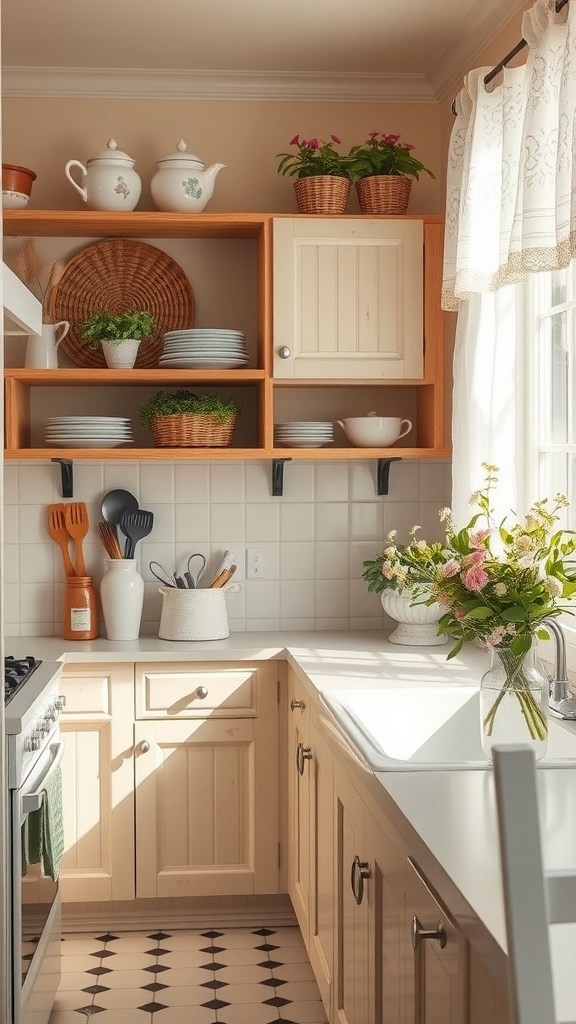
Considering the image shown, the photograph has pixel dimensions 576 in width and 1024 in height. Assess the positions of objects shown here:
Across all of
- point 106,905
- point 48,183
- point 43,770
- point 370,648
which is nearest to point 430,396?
point 370,648

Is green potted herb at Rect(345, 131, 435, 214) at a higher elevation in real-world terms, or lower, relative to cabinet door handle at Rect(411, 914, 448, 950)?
higher

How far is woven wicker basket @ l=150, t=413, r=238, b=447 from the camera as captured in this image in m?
3.22

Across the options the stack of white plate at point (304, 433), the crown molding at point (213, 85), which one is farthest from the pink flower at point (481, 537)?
the crown molding at point (213, 85)

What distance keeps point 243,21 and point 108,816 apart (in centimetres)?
236

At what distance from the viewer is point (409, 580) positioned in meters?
2.01

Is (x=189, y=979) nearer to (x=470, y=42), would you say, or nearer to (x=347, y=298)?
(x=347, y=298)

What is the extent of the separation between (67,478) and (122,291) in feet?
2.09

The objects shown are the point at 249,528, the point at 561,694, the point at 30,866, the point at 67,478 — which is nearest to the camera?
the point at 561,694

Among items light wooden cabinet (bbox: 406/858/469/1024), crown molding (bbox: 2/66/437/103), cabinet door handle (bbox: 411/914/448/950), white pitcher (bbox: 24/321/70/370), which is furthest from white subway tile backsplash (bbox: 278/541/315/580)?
cabinet door handle (bbox: 411/914/448/950)

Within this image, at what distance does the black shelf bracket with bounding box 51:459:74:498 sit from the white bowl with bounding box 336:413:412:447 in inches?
35.5

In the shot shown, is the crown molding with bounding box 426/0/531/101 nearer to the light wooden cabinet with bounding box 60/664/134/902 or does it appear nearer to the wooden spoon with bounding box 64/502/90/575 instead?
the wooden spoon with bounding box 64/502/90/575

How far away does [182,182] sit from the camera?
10.6 feet

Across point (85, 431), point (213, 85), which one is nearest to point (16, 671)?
point (85, 431)

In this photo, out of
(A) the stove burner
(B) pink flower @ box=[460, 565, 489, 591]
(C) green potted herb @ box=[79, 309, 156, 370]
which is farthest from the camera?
(C) green potted herb @ box=[79, 309, 156, 370]
